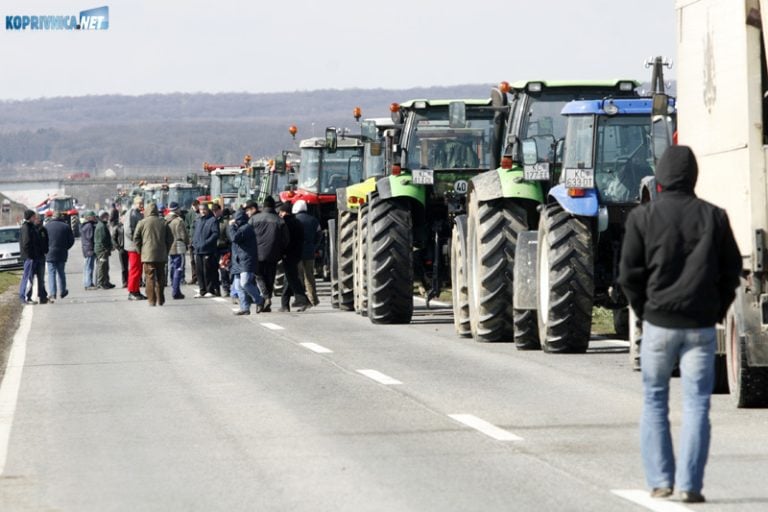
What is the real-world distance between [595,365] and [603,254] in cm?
211

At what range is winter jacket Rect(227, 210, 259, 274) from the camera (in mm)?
26031

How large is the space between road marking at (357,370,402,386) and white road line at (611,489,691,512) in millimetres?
5930

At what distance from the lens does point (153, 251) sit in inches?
1166

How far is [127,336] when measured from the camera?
21.8m

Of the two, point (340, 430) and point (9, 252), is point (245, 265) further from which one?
point (9, 252)

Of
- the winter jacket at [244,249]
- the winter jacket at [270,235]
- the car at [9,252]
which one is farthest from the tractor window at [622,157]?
the car at [9,252]

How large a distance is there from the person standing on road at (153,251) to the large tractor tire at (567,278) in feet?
43.9

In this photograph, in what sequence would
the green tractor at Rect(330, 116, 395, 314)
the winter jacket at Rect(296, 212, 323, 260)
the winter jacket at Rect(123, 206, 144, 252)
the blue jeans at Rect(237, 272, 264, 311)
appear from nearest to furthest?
the green tractor at Rect(330, 116, 395, 314) < the blue jeans at Rect(237, 272, 264, 311) < the winter jacket at Rect(296, 212, 323, 260) < the winter jacket at Rect(123, 206, 144, 252)

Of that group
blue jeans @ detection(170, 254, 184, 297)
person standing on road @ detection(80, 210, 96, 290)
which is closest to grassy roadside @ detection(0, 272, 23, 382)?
person standing on road @ detection(80, 210, 96, 290)

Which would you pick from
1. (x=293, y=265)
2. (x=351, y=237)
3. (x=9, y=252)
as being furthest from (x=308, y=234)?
(x=9, y=252)

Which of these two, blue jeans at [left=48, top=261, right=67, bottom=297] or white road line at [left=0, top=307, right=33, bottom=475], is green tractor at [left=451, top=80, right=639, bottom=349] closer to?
white road line at [left=0, top=307, right=33, bottom=475]

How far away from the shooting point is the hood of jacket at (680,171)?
848 centimetres

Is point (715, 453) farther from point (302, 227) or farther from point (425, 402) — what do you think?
point (302, 227)

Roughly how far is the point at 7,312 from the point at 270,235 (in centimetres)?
538
